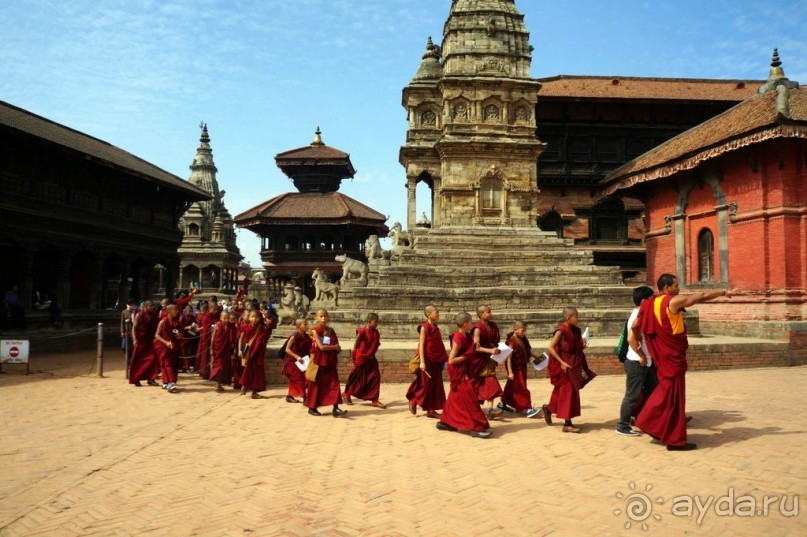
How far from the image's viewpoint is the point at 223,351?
12109 millimetres

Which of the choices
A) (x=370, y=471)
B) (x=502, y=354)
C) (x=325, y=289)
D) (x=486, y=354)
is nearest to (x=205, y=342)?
(x=325, y=289)

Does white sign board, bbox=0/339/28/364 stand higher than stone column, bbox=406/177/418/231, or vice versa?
stone column, bbox=406/177/418/231

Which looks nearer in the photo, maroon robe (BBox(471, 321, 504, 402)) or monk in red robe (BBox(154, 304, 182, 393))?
maroon robe (BBox(471, 321, 504, 402))

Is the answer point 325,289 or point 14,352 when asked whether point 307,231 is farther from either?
point 14,352

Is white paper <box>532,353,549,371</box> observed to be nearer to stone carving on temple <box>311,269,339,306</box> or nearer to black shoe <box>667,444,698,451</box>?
black shoe <box>667,444,698,451</box>

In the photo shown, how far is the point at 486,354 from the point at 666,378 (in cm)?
253

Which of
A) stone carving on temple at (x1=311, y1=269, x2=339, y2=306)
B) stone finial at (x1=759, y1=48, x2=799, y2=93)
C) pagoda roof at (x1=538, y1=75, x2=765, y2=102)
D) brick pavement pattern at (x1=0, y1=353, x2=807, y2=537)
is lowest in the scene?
brick pavement pattern at (x1=0, y1=353, x2=807, y2=537)

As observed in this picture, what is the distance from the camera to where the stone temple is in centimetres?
1691

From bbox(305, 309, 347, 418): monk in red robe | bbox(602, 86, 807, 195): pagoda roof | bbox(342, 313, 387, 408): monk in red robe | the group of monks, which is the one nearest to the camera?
the group of monks

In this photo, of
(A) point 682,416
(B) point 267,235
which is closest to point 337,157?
(B) point 267,235

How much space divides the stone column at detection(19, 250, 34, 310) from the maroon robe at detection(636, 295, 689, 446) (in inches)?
811

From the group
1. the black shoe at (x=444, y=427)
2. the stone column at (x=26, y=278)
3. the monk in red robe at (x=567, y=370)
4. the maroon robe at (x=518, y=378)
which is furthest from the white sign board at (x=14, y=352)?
the monk in red robe at (x=567, y=370)

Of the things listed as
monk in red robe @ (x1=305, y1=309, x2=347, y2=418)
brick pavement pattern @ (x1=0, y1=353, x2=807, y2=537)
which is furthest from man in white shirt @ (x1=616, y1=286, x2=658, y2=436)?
monk in red robe @ (x1=305, y1=309, x2=347, y2=418)

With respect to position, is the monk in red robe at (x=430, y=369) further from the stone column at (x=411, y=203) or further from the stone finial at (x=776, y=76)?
the stone column at (x=411, y=203)
